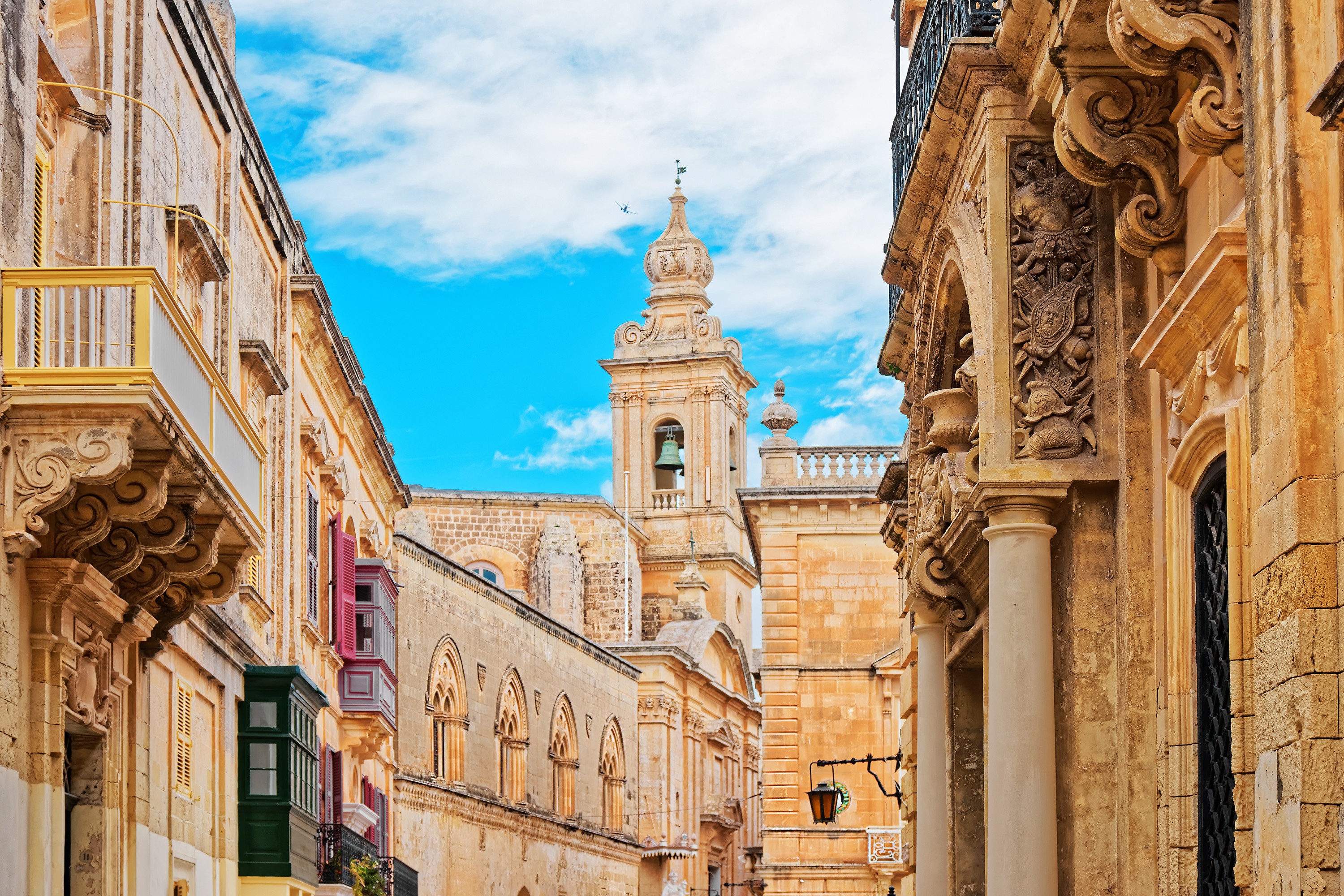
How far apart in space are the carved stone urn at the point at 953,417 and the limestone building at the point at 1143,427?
0.06 feet

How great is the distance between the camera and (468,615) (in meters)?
37.1

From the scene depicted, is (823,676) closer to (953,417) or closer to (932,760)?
(932,760)

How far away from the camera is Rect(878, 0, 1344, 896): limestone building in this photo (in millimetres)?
5727

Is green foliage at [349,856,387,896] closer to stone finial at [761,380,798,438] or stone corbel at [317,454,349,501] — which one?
stone corbel at [317,454,349,501]

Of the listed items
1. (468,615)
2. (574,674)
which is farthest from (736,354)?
(468,615)

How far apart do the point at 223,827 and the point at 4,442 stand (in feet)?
27.1

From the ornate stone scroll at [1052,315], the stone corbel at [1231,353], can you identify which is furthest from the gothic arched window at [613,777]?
the stone corbel at [1231,353]

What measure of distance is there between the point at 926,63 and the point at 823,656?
84.5ft

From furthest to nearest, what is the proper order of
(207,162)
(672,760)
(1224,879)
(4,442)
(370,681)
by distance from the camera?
(672,760), (370,681), (207,162), (4,442), (1224,879)

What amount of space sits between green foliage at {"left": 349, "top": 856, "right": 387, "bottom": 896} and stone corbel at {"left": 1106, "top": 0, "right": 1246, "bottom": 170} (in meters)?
18.0

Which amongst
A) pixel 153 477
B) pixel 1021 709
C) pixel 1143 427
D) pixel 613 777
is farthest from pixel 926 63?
pixel 613 777

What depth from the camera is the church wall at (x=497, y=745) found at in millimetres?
33188

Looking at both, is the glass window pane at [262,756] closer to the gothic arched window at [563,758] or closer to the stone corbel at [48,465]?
the stone corbel at [48,465]

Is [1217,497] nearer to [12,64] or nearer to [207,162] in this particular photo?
[12,64]
